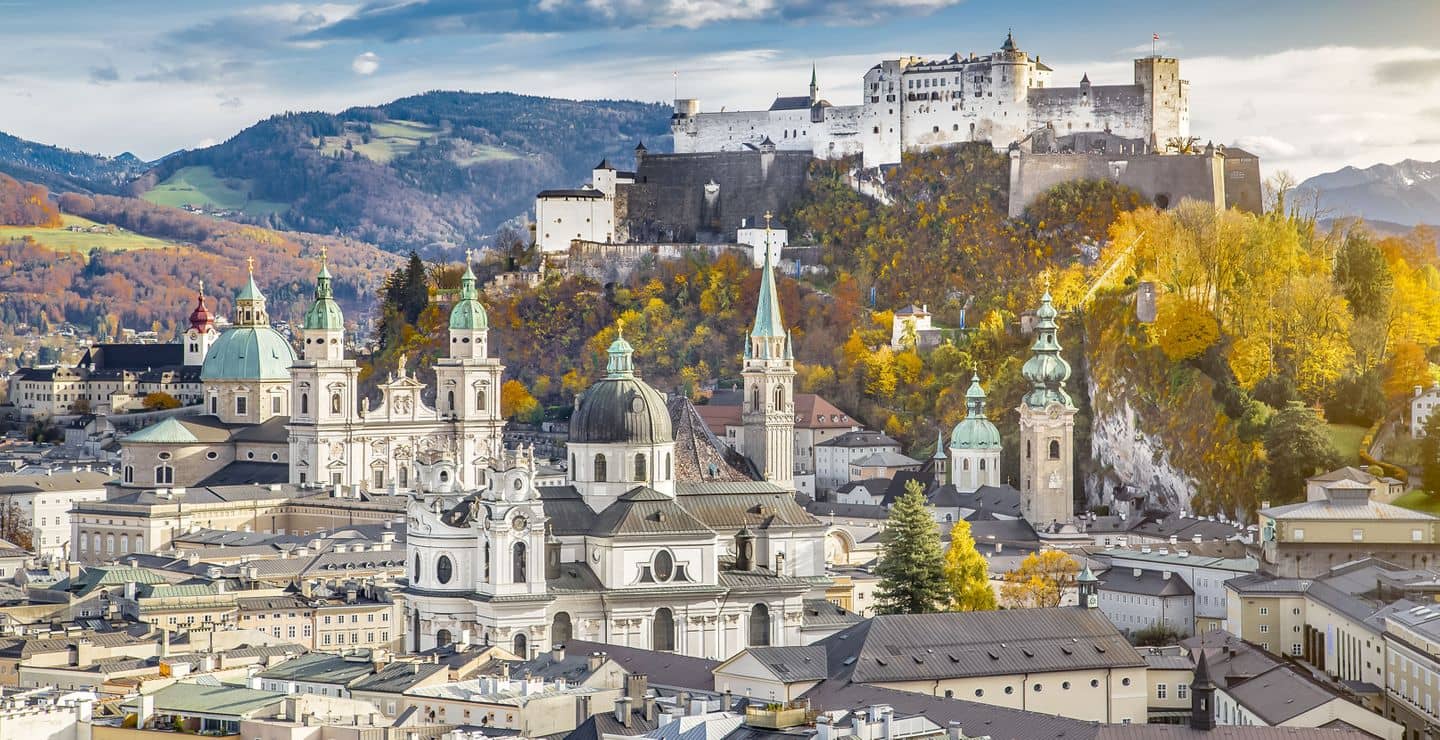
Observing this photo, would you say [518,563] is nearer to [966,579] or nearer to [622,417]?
[622,417]

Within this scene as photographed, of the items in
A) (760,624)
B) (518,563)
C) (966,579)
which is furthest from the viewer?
(966,579)

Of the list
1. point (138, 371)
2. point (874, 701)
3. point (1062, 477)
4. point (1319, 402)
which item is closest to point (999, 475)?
point (1062, 477)

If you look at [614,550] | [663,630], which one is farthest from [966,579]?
[614,550]

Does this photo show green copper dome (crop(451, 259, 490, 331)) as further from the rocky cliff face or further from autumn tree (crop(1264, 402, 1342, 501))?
autumn tree (crop(1264, 402, 1342, 501))

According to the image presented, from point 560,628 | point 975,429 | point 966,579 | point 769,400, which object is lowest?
point 560,628

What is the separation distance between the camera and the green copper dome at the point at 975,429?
120812 millimetres

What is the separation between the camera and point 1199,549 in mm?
99375

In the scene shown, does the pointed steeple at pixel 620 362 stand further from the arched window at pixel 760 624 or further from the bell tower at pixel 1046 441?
the bell tower at pixel 1046 441

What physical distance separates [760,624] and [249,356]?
60.4m

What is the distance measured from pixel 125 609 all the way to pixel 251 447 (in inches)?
1736

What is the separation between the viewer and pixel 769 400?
340 feet

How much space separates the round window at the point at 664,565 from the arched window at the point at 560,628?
3.22 m

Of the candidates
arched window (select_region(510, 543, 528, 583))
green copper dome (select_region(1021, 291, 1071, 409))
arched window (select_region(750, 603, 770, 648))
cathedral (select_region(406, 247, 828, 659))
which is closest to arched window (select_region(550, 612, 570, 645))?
cathedral (select_region(406, 247, 828, 659))

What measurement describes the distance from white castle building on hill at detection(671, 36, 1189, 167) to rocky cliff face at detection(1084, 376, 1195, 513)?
2400 cm
